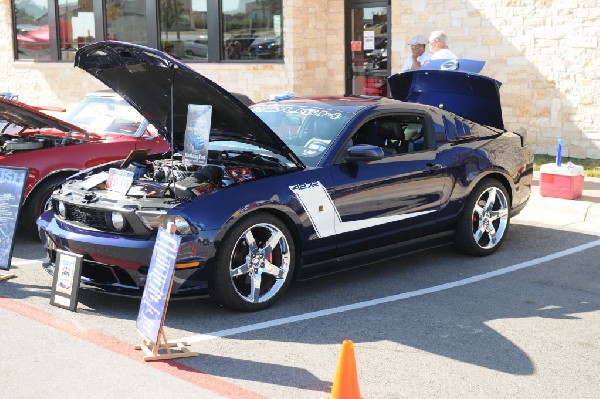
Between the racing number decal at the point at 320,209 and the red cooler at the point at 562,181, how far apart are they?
4536 mm

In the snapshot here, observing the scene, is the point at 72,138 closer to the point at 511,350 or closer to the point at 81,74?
the point at 511,350

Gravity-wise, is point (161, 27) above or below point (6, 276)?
above

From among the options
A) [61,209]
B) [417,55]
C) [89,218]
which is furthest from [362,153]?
[417,55]

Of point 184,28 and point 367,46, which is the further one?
point 184,28

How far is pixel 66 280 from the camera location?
6.23 meters

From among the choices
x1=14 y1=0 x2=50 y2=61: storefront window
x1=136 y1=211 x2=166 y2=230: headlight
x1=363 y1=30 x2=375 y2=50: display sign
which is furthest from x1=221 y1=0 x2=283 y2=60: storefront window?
x1=136 y1=211 x2=166 y2=230: headlight

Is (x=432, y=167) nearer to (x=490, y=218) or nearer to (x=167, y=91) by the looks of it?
(x=490, y=218)

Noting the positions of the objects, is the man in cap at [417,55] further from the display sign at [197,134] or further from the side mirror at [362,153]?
the display sign at [197,134]

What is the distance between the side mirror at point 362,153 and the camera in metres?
6.69

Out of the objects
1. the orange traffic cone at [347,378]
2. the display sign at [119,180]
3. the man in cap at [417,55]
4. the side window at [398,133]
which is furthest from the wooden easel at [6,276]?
the man in cap at [417,55]

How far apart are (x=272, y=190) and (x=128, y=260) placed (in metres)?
1.14

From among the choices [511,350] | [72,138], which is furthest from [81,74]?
[511,350]

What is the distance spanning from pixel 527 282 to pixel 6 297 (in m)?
4.15

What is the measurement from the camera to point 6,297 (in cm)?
671
